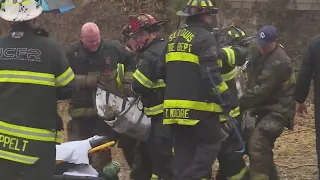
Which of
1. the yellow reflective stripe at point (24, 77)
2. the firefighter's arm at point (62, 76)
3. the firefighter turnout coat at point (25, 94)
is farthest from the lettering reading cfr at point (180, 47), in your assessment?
the yellow reflective stripe at point (24, 77)

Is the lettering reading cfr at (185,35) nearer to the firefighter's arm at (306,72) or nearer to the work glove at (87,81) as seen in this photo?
the firefighter's arm at (306,72)

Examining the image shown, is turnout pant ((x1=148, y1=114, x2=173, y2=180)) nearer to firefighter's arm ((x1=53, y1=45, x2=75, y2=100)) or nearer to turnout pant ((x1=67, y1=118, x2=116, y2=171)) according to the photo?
turnout pant ((x1=67, y1=118, x2=116, y2=171))

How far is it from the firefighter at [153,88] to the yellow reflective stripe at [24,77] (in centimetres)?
134

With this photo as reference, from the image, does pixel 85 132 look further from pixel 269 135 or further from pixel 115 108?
pixel 269 135

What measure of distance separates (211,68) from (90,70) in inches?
96.9

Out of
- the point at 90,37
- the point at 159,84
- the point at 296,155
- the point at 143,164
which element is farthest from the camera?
the point at 296,155

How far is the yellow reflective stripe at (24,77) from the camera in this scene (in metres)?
5.64

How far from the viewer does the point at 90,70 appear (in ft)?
27.1

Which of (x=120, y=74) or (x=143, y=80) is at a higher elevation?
(x=143, y=80)

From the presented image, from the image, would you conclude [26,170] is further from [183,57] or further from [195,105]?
[183,57]

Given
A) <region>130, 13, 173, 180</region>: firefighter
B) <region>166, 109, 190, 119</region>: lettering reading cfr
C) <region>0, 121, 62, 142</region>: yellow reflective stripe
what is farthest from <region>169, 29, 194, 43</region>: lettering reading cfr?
<region>0, 121, 62, 142</region>: yellow reflective stripe

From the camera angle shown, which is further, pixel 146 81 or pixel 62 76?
pixel 146 81

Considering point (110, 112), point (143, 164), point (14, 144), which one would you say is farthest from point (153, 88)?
point (14, 144)

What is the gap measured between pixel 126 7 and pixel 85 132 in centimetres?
854
